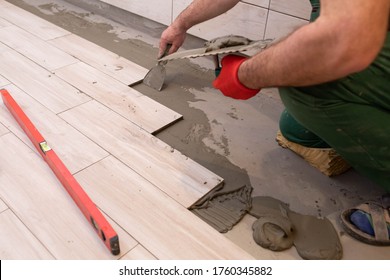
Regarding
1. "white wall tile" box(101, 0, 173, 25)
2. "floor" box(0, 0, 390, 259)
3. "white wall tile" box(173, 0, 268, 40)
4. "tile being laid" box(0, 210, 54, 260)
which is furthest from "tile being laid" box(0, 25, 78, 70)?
"tile being laid" box(0, 210, 54, 260)

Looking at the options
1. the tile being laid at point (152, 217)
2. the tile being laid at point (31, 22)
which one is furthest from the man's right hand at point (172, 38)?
the tile being laid at point (31, 22)

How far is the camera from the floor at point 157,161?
0.98m

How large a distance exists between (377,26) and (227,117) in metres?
0.87

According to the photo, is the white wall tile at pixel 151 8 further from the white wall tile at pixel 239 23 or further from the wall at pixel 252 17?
the white wall tile at pixel 239 23

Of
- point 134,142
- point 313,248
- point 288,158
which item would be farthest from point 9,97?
point 313,248

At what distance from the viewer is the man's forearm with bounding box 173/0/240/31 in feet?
4.13

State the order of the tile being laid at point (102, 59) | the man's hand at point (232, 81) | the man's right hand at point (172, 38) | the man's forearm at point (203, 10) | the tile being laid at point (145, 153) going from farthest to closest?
the tile being laid at point (102, 59), the man's right hand at point (172, 38), the man's forearm at point (203, 10), the tile being laid at point (145, 153), the man's hand at point (232, 81)

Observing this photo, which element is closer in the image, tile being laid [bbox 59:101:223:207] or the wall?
tile being laid [bbox 59:101:223:207]

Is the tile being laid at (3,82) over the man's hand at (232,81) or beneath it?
beneath

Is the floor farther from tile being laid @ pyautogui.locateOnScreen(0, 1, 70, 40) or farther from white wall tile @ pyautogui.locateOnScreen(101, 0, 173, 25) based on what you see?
white wall tile @ pyautogui.locateOnScreen(101, 0, 173, 25)

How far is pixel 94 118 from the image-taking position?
4.56 feet

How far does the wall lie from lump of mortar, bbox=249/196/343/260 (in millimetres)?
752

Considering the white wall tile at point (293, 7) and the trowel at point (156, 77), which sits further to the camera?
the trowel at point (156, 77)

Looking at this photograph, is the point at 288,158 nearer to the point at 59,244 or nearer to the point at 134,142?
the point at 134,142
